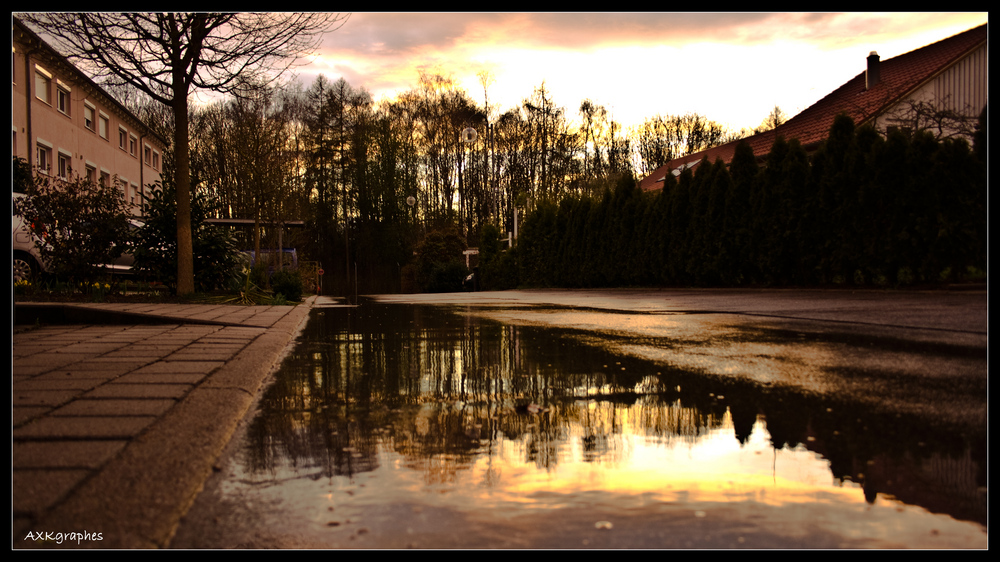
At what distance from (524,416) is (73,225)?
11.1m

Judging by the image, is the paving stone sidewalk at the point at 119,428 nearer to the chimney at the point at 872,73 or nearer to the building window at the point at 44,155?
the building window at the point at 44,155

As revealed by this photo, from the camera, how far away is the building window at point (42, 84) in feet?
86.4

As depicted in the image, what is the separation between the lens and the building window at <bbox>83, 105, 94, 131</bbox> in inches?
1234

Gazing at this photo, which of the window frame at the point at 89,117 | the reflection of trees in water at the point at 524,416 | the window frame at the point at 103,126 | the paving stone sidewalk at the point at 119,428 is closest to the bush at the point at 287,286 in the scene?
the paving stone sidewalk at the point at 119,428

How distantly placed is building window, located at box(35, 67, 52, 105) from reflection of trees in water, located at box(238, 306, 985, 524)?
28.1m

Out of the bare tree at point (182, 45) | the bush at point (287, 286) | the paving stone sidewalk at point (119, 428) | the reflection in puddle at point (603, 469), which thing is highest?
the bare tree at point (182, 45)

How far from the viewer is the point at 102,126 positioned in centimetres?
3416

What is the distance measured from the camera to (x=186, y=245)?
41.2ft

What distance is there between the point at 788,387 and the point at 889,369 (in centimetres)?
85

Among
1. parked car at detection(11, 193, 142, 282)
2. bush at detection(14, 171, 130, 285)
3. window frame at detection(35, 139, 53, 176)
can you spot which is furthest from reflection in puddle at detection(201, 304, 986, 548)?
window frame at detection(35, 139, 53, 176)

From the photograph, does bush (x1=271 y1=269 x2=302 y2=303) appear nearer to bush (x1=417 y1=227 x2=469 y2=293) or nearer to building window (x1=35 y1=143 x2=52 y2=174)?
building window (x1=35 y1=143 x2=52 y2=174)

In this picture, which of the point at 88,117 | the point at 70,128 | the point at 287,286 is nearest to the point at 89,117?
the point at 88,117

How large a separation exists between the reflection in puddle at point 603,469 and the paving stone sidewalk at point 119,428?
205 mm

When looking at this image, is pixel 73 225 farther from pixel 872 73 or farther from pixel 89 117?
pixel 872 73
